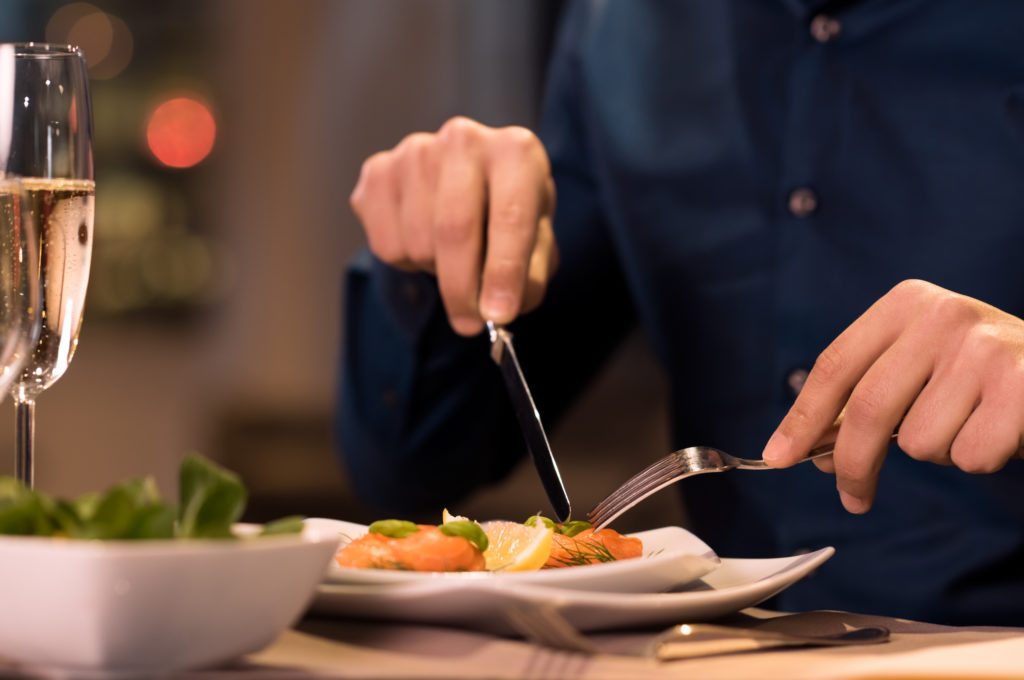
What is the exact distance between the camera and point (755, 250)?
54.7 inches

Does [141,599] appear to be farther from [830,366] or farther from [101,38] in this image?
[101,38]

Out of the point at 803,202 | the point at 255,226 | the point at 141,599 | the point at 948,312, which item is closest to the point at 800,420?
the point at 948,312

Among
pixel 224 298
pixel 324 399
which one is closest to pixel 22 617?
pixel 324 399

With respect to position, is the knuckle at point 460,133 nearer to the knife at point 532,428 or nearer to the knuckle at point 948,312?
the knife at point 532,428

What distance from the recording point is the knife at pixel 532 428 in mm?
813

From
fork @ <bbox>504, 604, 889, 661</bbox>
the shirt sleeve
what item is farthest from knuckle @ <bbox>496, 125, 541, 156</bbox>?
fork @ <bbox>504, 604, 889, 661</bbox>

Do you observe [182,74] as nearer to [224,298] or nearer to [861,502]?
[224,298]

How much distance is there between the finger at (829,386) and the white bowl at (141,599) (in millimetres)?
398

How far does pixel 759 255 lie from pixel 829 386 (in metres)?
0.66

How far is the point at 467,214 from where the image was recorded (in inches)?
39.9

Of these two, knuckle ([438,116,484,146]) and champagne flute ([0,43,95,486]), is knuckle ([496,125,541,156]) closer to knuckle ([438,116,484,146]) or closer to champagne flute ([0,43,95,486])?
knuckle ([438,116,484,146])

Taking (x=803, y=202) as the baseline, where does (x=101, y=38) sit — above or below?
above

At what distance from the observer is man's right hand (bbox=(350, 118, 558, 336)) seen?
100 centimetres

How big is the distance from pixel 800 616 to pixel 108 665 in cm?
36
